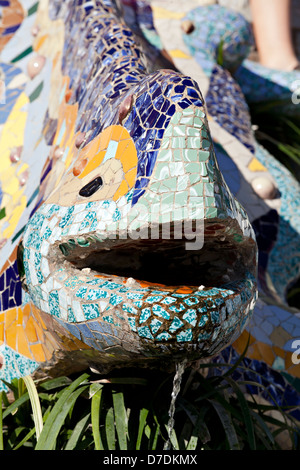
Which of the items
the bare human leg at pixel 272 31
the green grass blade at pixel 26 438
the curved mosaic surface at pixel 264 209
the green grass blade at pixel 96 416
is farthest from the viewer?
the bare human leg at pixel 272 31

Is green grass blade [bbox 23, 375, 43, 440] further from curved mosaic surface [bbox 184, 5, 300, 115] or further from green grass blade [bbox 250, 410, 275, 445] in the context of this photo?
curved mosaic surface [bbox 184, 5, 300, 115]

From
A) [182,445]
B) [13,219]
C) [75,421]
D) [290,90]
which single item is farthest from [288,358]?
[290,90]

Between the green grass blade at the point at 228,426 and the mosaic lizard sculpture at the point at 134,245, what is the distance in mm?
378

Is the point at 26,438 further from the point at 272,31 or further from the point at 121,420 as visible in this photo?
the point at 272,31

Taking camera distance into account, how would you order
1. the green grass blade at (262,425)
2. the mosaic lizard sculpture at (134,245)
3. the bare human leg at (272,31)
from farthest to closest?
the bare human leg at (272,31) < the green grass blade at (262,425) < the mosaic lizard sculpture at (134,245)

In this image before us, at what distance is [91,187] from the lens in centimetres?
151

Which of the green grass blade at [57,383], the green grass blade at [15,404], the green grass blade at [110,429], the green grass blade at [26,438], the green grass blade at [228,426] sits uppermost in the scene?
the green grass blade at [57,383]

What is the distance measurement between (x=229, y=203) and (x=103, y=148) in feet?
0.99

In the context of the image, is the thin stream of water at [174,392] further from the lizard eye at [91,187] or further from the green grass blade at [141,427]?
the lizard eye at [91,187]

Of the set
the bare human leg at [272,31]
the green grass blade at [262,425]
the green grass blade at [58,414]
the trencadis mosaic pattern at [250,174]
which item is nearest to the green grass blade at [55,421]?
the green grass blade at [58,414]

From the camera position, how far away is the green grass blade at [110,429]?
5.60ft

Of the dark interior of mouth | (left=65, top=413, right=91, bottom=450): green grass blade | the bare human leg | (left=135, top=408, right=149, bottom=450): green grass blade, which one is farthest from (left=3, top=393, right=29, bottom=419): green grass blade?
the bare human leg

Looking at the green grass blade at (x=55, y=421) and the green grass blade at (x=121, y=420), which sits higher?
the green grass blade at (x=55, y=421)
